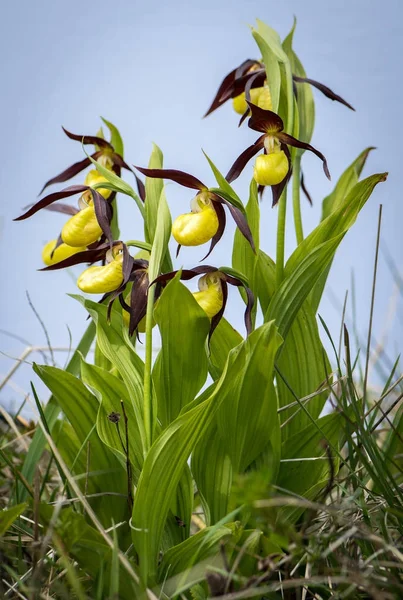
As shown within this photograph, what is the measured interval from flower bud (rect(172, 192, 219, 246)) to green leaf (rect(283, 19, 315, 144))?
0.65 meters

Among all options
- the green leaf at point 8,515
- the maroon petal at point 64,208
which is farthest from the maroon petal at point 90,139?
the green leaf at point 8,515

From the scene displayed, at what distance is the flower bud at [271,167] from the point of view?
169 cm

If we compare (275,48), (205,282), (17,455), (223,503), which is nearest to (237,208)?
(205,282)

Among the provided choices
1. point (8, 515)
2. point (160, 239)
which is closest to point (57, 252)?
point (160, 239)

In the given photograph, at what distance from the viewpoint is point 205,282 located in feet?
5.28

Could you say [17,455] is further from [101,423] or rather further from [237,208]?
[237,208]

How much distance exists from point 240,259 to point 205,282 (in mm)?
299

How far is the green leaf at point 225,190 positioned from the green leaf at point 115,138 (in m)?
0.58

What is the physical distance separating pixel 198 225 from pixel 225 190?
0.12 m

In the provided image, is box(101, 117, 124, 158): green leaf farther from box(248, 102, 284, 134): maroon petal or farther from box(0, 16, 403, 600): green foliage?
box(248, 102, 284, 134): maroon petal

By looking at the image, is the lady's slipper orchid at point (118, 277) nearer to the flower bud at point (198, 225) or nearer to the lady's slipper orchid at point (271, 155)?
the flower bud at point (198, 225)

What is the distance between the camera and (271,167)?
169 centimetres

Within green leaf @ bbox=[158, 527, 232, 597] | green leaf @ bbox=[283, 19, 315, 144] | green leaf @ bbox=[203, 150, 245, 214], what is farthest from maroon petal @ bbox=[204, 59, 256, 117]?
green leaf @ bbox=[158, 527, 232, 597]

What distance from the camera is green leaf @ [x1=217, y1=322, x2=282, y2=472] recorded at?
150 centimetres
